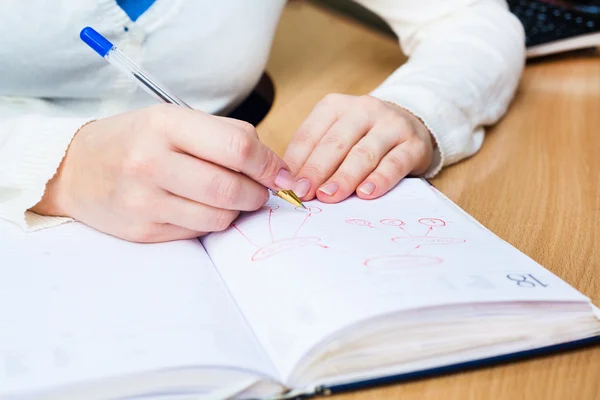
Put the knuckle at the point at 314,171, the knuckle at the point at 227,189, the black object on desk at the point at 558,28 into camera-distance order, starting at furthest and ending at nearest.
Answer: the black object on desk at the point at 558,28 → the knuckle at the point at 314,171 → the knuckle at the point at 227,189

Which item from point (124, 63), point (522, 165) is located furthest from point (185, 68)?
point (522, 165)

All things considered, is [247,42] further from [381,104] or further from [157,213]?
[157,213]

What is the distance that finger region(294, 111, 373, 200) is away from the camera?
1.82ft

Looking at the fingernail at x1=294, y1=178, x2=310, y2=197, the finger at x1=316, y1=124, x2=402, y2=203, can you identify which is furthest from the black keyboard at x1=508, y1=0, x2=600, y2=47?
the fingernail at x1=294, y1=178, x2=310, y2=197

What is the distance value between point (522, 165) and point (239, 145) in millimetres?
370

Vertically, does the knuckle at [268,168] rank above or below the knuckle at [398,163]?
above

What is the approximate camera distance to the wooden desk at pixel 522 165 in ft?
1.28

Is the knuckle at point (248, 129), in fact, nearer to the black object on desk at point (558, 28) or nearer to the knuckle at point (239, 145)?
the knuckle at point (239, 145)

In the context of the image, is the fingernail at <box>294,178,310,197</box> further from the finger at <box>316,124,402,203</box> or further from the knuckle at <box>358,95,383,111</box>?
the knuckle at <box>358,95,383,111</box>

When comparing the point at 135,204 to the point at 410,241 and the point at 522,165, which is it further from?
the point at 522,165

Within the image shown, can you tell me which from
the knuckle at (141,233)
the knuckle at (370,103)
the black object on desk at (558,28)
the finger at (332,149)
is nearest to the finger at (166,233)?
the knuckle at (141,233)

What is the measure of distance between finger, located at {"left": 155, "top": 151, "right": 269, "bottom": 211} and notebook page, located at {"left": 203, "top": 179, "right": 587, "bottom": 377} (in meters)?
0.03

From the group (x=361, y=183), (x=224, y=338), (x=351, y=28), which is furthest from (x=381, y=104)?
(x=351, y=28)

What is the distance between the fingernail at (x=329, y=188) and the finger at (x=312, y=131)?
55mm
